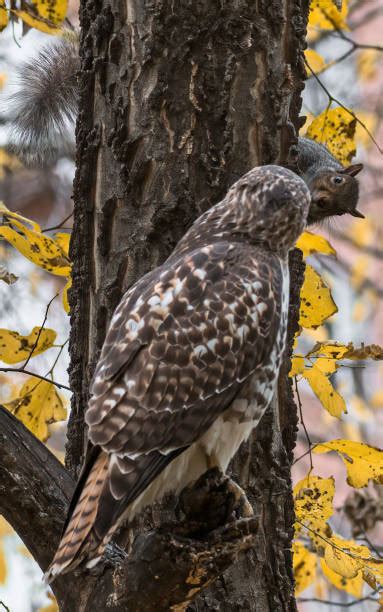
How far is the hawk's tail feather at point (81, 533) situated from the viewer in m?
2.26

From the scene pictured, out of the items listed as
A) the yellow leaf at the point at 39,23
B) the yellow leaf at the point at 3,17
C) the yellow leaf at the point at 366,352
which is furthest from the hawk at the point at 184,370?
the yellow leaf at the point at 3,17

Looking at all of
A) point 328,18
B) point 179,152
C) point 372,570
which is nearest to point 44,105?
point 179,152

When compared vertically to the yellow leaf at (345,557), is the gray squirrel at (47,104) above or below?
above

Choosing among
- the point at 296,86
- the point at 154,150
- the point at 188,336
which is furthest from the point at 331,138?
the point at 188,336

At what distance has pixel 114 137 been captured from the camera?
10.00 ft

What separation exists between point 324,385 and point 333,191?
2.33 m

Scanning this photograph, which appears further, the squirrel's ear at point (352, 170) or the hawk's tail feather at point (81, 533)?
the squirrel's ear at point (352, 170)

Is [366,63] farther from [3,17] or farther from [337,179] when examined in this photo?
[3,17]

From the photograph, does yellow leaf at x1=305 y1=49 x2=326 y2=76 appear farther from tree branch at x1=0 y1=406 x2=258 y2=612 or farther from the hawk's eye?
tree branch at x1=0 y1=406 x2=258 y2=612

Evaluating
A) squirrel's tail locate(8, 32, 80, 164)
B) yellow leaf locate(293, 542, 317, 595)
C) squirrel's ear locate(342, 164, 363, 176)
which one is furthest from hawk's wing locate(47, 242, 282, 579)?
squirrel's ear locate(342, 164, 363, 176)

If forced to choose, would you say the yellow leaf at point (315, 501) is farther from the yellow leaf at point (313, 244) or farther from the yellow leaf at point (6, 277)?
the yellow leaf at point (6, 277)

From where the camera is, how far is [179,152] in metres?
2.98

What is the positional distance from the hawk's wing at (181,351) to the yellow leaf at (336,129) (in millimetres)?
1257

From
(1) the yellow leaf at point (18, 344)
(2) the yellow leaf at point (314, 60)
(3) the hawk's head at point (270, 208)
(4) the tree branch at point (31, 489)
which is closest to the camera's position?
(4) the tree branch at point (31, 489)
